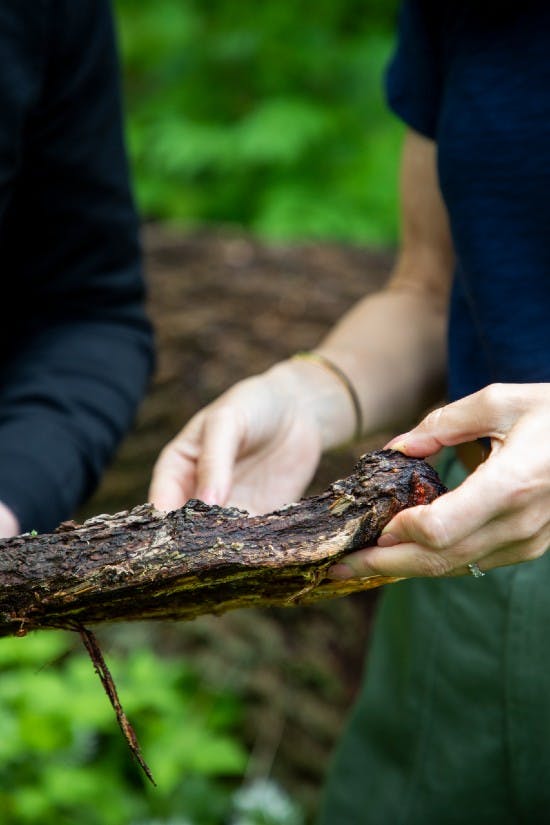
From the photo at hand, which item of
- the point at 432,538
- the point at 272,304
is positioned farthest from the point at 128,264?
the point at 272,304

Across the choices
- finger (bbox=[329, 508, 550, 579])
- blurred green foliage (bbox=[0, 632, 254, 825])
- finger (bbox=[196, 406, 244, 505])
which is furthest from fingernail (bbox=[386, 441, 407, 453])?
blurred green foliage (bbox=[0, 632, 254, 825])

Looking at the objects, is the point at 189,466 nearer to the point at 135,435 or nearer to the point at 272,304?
the point at 135,435

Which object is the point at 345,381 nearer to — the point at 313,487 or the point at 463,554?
the point at 463,554

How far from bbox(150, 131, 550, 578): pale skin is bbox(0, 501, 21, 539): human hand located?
0.23 m

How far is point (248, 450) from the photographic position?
1.10 m

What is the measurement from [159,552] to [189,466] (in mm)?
251

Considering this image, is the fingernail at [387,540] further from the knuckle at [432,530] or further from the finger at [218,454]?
the finger at [218,454]

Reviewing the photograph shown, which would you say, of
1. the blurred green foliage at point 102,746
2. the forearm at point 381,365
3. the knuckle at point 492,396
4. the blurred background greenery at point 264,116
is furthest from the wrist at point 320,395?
the blurred background greenery at point 264,116

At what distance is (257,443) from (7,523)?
0.37 meters

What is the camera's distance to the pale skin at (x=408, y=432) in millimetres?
729

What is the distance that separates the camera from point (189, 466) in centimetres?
105

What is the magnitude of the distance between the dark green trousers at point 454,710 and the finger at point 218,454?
1.31 feet

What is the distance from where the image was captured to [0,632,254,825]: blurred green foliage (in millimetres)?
1845

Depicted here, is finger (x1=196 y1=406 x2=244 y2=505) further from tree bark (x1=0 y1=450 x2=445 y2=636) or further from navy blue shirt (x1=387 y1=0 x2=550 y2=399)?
navy blue shirt (x1=387 y1=0 x2=550 y2=399)
